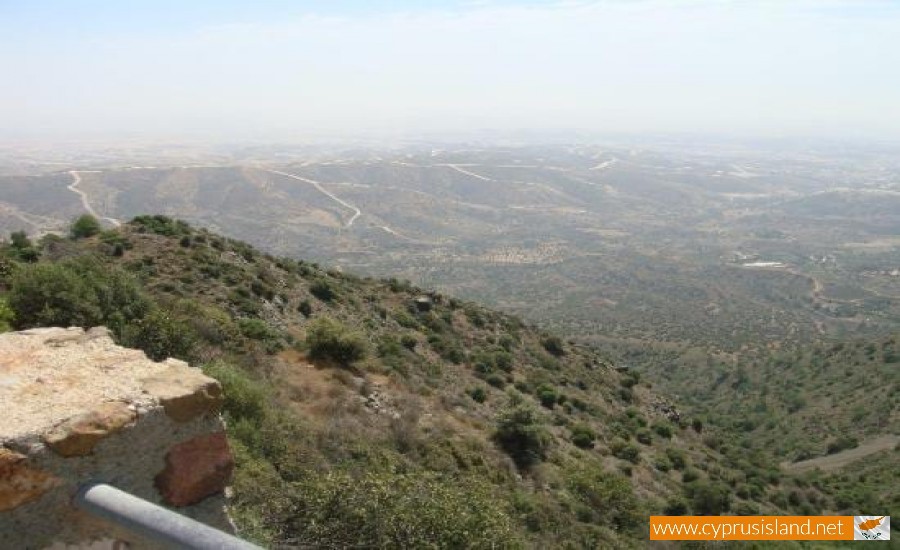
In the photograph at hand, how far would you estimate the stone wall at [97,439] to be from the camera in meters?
4.18

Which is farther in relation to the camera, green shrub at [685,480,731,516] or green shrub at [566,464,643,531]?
green shrub at [685,480,731,516]

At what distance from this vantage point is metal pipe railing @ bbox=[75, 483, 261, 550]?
2.62m

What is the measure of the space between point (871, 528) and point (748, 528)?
5.62 metres

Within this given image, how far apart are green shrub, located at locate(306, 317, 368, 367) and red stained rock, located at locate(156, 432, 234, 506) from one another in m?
14.3

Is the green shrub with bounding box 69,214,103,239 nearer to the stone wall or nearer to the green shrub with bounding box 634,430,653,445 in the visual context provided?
the stone wall

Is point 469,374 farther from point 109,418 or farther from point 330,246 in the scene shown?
point 330,246

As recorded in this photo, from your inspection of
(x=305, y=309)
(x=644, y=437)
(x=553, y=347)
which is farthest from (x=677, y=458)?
(x=305, y=309)

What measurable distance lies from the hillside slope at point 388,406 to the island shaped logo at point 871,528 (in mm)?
3084

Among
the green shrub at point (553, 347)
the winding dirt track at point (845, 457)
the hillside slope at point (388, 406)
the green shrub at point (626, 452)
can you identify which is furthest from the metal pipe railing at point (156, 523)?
the winding dirt track at point (845, 457)

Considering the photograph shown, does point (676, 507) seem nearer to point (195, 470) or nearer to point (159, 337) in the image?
point (159, 337)

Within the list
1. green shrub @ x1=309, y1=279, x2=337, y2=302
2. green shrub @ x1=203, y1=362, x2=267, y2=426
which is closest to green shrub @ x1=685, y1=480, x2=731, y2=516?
green shrub @ x1=203, y1=362, x2=267, y2=426

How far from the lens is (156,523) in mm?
2896

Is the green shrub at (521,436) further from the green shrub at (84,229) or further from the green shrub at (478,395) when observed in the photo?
the green shrub at (84,229)

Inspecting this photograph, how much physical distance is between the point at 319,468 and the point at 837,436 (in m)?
42.7
